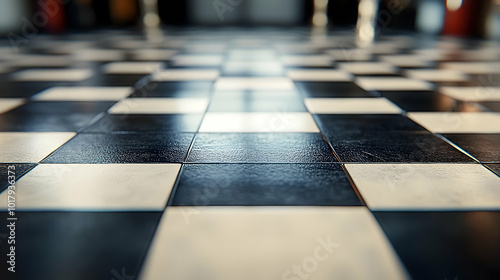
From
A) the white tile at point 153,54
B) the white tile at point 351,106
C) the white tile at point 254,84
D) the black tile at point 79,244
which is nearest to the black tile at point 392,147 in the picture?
the white tile at point 351,106

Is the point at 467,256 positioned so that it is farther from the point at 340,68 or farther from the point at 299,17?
the point at 299,17

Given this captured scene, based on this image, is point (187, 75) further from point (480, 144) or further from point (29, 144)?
point (480, 144)

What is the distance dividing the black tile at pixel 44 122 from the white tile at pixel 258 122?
1.49ft

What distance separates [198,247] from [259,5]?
6.91 meters

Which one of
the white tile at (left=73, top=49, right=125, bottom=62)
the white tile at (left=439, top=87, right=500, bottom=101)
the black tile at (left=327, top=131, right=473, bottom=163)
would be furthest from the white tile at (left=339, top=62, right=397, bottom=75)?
the white tile at (left=73, top=49, right=125, bottom=62)

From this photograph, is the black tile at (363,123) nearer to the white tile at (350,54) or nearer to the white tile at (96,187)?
the white tile at (96,187)

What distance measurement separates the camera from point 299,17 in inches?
284

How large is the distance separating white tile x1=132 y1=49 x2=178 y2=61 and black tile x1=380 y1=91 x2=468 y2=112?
6.31ft

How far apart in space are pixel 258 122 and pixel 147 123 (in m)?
0.41

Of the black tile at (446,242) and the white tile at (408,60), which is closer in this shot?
the black tile at (446,242)

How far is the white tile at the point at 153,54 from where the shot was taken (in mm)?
3199

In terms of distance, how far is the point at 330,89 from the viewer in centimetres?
203

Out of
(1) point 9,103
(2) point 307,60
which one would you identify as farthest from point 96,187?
(2) point 307,60

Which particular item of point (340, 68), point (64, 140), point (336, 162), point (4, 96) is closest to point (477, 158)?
point (336, 162)
